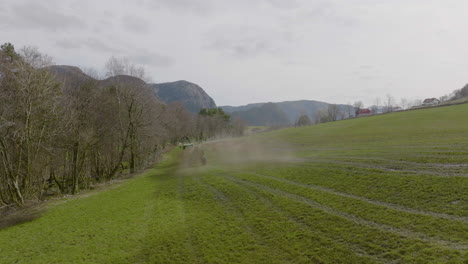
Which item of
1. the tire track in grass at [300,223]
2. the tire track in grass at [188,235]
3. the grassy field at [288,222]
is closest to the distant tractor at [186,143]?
the tire track in grass at [188,235]

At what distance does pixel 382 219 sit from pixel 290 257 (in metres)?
5.14

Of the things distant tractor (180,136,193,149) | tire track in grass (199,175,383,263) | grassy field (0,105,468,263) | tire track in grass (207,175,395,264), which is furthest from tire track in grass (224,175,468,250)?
distant tractor (180,136,193,149)

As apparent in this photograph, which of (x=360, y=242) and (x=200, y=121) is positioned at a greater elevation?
(x=200, y=121)

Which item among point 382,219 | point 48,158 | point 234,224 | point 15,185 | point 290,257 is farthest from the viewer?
point 48,158

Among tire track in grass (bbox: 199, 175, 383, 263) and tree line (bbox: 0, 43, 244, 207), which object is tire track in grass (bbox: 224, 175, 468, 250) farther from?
tree line (bbox: 0, 43, 244, 207)

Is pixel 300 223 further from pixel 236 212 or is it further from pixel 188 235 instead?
pixel 188 235

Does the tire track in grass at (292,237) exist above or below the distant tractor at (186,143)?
below

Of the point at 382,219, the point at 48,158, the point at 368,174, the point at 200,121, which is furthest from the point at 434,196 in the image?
the point at 200,121

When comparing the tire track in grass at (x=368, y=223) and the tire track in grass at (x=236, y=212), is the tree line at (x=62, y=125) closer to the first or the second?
the tire track in grass at (x=236, y=212)

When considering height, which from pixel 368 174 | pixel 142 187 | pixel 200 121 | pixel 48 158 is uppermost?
pixel 200 121

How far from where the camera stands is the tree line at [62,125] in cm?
1959

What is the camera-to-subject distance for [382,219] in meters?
11.3

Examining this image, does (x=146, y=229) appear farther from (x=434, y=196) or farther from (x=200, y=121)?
(x=200, y=121)

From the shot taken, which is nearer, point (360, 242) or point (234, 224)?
point (360, 242)
